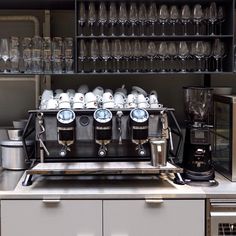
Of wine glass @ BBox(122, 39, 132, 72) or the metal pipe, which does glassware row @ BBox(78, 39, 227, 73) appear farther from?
the metal pipe

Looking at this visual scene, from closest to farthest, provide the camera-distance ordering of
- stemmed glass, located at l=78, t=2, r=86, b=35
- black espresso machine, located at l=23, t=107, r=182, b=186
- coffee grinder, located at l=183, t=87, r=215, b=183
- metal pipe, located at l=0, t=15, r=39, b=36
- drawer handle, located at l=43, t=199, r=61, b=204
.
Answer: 1. drawer handle, located at l=43, t=199, r=61, b=204
2. black espresso machine, located at l=23, t=107, r=182, b=186
3. coffee grinder, located at l=183, t=87, r=215, b=183
4. stemmed glass, located at l=78, t=2, r=86, b=35
5. metal pipe, located at l=0, t=15, r=39, b=36

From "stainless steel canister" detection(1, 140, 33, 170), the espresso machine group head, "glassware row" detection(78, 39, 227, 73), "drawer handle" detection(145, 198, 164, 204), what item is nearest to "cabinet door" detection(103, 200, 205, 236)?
"drawer handle" detection(145, 198, 164, 204)

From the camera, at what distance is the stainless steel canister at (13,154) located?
2.65 m

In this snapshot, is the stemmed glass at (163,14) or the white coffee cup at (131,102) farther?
the stemmed glass at (163,14)

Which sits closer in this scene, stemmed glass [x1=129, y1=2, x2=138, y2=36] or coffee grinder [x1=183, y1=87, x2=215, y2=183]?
coffee grinder [x1=183, y1=87, x2=215, y2=183]

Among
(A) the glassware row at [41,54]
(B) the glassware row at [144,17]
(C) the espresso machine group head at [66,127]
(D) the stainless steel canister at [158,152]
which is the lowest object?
(D) the stainless steel canister at [158,152]

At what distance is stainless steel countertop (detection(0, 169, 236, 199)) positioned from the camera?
2.20m

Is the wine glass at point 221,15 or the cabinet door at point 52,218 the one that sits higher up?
the wine glass at point 221,15

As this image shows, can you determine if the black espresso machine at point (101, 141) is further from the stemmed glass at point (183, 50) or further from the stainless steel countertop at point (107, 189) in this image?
the stemmed glass at point (183, 50)

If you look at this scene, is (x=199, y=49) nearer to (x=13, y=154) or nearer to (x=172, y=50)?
(x=172, y=50)

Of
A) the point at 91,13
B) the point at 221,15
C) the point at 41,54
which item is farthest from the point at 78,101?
the point at 221,15

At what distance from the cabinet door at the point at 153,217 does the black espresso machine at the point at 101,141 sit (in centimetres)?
17

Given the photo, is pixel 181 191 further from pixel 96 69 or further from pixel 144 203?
pixel 96 69

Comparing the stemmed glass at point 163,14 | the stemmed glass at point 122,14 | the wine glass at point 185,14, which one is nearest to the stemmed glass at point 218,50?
the wine glass at point 185,14
